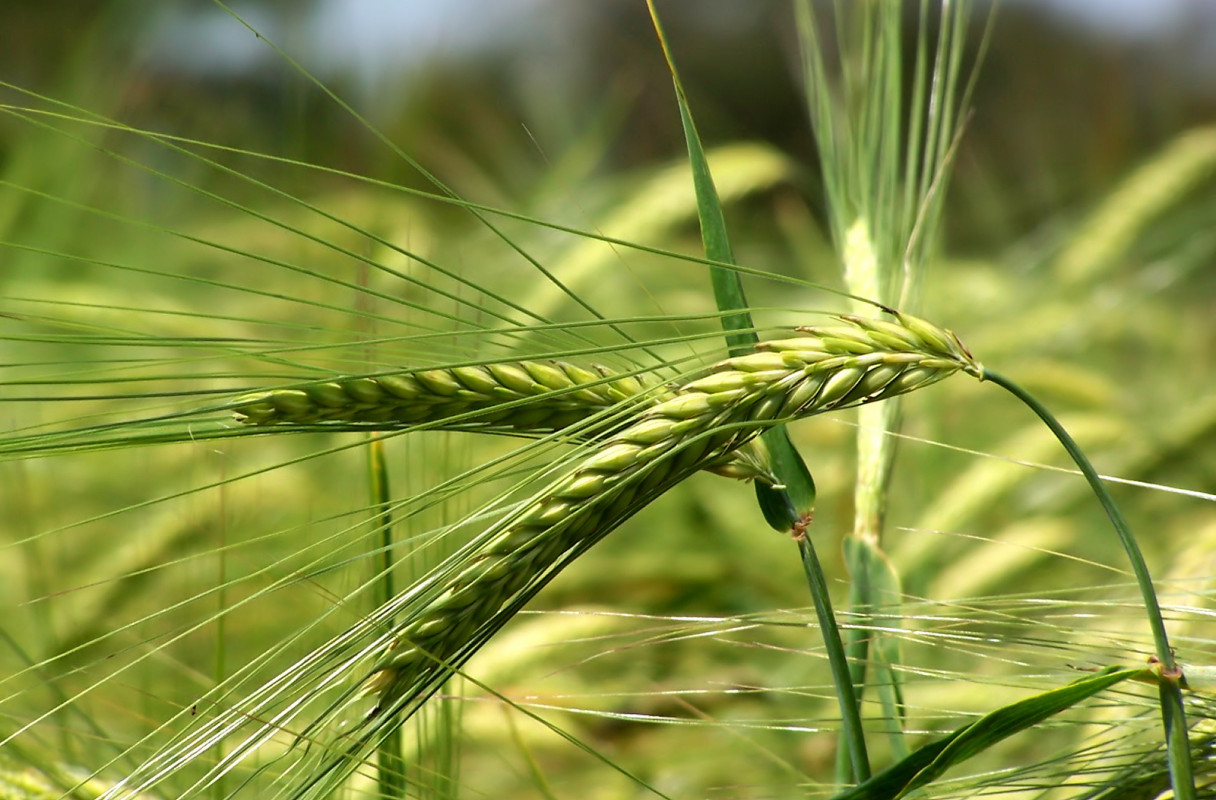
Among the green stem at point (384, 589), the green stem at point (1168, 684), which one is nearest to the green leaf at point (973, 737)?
the green stem at point (1168, 684)

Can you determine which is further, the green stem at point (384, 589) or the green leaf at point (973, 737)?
the green stem at point (384, 589)

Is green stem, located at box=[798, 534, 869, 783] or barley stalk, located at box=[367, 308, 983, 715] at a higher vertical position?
barley stalk, located at box=[367, 308, 983, 715]

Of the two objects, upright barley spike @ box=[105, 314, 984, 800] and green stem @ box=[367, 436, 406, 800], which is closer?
upright barley spike @ box=[105, 314, 984, 800]

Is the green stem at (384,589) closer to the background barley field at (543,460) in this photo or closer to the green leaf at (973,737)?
the background barley field at (543,460)

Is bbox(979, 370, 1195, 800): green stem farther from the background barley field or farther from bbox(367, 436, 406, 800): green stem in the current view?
bbox(367, 436, 406, 800): green stem

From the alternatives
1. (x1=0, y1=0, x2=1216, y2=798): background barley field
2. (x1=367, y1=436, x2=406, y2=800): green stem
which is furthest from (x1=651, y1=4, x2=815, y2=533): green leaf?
(x1=367, y1=436, x2=406, y2=800): green stem

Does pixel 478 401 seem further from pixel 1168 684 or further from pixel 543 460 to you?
pixel 1168 684

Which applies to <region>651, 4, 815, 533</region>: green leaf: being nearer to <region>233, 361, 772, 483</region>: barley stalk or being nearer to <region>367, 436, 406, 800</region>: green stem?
<region>233, 361, 772, 483</region>: barley stalk

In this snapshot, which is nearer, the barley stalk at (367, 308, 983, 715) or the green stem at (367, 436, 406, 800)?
the barley stalk at (367, 308, 983, 715)
